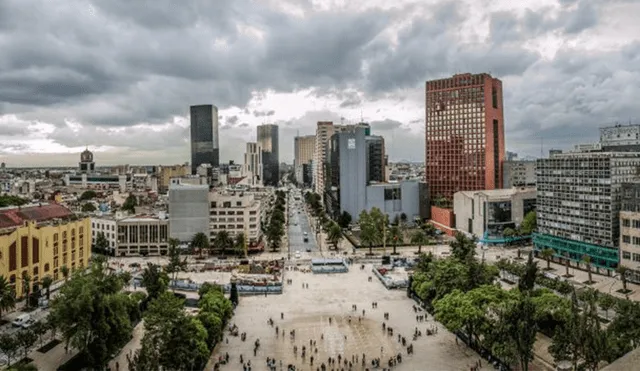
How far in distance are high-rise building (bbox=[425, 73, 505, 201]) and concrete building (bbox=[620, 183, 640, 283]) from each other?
6597cm

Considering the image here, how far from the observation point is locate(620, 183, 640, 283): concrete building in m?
73.1

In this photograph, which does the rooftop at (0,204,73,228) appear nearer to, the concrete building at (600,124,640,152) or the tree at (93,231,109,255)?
the tree at (93,231,109,255)

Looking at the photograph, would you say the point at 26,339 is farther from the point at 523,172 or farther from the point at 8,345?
the point at 523,172

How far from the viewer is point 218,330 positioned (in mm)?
49875

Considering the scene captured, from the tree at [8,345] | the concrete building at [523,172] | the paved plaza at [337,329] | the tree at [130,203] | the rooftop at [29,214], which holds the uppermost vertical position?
the concrete building at [523,172]

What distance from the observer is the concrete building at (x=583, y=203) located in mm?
81562

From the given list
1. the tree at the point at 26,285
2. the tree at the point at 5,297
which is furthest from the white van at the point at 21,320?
the tree at the point at 26,285

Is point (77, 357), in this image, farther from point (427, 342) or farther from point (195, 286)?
point (427, 342)

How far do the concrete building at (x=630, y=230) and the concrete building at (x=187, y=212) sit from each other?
7809 centimetres

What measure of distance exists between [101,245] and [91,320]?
66.4 m

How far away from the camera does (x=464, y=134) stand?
145 m

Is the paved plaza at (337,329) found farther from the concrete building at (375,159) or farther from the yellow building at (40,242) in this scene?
→ the concrete building at (375,159)

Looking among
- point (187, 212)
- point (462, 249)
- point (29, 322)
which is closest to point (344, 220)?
point (187, 212)

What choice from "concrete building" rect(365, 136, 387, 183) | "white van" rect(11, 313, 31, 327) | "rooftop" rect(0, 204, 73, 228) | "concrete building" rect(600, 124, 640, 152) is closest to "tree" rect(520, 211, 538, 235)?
"concrete building" rect(365, 136, 387, 183)
